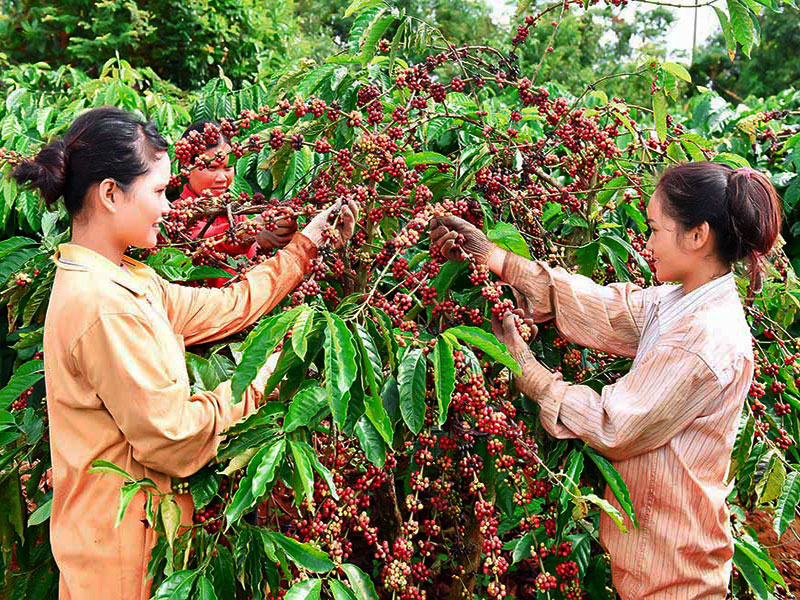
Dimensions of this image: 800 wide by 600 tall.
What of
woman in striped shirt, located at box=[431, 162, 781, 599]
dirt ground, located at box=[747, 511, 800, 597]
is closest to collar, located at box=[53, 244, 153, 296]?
woman in striped shirt, located at box=[431, 162, 781, 599]

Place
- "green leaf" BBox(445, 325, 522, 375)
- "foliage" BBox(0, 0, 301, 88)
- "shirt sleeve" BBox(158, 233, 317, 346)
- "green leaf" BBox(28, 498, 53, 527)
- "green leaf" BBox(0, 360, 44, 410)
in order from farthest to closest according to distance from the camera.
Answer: "foliage" BBox(0, 0, 301, 88) < "green leaf" BBox(0, 360, 44, 410) < "green leaf" BBox(28, 498, 53, 527) < "shirt sleeve" BBox(158, 233, 317, 346) < "green leaf" BBox(445, 325, 522, 375)

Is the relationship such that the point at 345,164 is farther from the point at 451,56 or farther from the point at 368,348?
the point at 368,348

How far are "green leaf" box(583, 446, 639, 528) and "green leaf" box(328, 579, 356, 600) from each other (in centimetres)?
62

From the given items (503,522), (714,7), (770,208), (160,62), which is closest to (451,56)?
(714,7)

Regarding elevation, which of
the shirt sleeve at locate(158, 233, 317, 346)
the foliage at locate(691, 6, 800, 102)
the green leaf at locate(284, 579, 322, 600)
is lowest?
the foliage at locate(691, 6, 800, 102)

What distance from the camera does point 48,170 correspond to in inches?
69.7

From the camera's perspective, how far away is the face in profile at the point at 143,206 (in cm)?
179

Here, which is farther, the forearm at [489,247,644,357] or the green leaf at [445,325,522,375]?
the forearm at [489,247,644,357]

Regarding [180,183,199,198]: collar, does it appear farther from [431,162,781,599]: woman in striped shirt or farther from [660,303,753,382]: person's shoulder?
[660,303,753,382]: person's shoulder

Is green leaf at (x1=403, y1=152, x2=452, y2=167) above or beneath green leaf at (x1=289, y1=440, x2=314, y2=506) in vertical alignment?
above

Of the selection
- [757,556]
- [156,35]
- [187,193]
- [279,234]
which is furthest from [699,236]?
[156,35]

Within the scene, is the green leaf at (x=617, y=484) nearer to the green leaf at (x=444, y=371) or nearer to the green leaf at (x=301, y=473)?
the green leaf at (x=444, y=371)

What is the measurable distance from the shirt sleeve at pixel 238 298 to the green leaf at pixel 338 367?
1.89 ft

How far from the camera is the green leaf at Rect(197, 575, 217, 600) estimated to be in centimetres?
162
